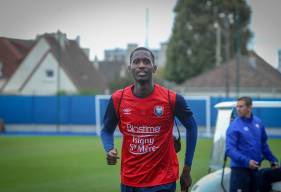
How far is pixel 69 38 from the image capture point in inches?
436

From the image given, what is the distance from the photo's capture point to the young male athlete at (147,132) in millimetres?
5891

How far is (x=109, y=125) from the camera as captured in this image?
617cm

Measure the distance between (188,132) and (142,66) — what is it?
0.68 metres

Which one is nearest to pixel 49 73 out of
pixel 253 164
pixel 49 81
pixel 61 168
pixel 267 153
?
pixel 49 81

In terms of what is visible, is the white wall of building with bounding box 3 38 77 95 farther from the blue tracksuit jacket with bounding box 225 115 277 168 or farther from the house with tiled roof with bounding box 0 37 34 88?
the blue tracksuit jacket with bounding box 225 115 277 168

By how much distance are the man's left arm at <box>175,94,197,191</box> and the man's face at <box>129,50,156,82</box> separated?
31cm

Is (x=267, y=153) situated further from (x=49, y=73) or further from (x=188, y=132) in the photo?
(x=49, y=73)

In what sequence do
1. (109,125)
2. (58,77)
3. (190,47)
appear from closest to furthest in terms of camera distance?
(109,125) → (58,77) → (190,47)

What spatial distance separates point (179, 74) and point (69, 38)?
165 feet

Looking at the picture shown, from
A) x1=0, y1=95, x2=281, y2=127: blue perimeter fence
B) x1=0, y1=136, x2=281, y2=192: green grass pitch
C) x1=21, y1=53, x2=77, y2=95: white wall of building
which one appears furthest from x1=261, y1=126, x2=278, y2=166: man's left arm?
x1=0, y1=95, x2=281, y2=127: blue perimeter fence

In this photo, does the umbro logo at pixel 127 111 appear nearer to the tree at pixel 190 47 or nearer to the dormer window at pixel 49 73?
the dormer window at pixel 49 73

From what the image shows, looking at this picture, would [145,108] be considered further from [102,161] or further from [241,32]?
[241,32]

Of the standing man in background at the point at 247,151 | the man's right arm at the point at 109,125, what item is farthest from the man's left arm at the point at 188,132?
the standing man in background at the point at 247,151

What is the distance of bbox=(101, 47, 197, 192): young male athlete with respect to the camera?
19.3ft
